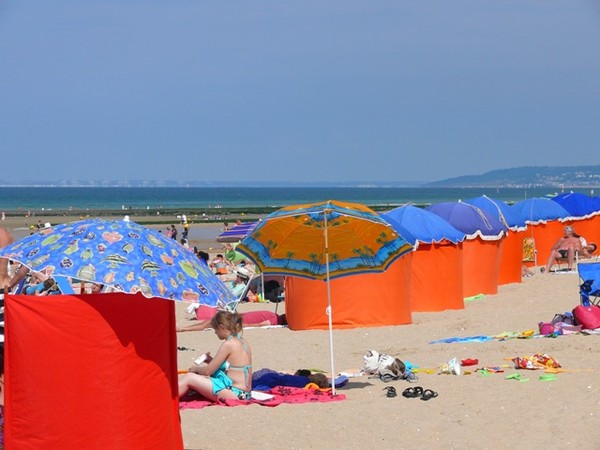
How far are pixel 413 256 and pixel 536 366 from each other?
621 centimetres

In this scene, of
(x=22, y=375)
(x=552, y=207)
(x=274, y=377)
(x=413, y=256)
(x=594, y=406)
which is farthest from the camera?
(x=552, y=207)

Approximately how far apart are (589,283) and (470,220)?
533 centimetres

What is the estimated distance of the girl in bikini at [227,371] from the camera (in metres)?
8.53

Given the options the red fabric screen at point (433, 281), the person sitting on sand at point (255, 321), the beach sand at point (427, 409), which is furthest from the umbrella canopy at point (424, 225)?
the beach sand at point (427, 409)

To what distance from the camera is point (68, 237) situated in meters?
5.89

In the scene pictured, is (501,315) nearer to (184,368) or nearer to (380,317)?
(380,317)

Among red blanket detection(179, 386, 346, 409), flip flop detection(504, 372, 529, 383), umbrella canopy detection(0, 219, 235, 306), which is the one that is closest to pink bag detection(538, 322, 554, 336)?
flip flop detection(504, 372, 529, 383)

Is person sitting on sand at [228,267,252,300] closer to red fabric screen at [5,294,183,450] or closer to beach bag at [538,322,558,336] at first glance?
beach bag at [538,322,558,336]

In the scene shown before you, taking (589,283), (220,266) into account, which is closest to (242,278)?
(220,266)

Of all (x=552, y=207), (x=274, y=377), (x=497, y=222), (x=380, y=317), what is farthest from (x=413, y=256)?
(x=552, y=207)

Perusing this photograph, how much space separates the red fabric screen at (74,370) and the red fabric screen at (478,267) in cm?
1266

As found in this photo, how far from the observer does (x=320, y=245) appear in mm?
10008

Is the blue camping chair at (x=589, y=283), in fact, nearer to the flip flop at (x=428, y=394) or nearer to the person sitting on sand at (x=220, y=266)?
the flip flop at (x=428, y=394)

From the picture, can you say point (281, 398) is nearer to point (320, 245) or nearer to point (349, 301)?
point (320, 245)
